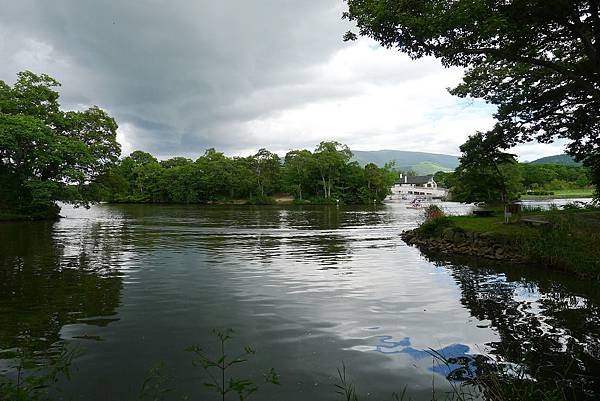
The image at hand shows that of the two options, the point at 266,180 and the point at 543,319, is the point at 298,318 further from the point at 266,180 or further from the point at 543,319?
the point at 266,180

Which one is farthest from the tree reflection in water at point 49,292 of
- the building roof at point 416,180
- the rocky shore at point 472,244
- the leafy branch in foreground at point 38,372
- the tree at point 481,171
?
the building roof at point 416,180

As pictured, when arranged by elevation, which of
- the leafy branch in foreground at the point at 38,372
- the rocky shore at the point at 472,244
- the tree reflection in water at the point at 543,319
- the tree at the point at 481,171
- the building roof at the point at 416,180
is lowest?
the tree reflection in water at the point at 543,319

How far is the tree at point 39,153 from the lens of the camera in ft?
115

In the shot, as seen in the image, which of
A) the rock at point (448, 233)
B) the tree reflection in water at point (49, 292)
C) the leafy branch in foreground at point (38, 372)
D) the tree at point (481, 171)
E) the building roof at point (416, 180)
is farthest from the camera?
the building roof at point (416, 180)

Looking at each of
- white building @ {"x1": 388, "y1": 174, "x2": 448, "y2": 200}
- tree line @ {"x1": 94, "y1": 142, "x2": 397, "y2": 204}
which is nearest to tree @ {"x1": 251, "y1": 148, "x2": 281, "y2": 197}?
tree line @ {"x1": 94, "y1": 142, "x2": 397, "y2": 204}

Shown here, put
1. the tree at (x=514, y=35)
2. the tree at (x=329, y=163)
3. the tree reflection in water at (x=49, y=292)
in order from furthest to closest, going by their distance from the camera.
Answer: the tree at (x=329, y=163), the tree at (x=514, y=35), the tree reflection in water at (x=49, y=292)

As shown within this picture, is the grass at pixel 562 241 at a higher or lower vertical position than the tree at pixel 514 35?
lower

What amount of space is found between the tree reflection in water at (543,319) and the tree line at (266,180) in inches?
3261

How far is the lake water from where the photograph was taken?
5973mm

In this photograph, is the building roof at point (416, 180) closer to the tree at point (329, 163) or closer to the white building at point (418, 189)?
the white building at point (418, 189)

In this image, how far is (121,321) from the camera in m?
8.45

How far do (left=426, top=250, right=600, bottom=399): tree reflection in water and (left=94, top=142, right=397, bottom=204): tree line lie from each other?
Answer: 8282 cm

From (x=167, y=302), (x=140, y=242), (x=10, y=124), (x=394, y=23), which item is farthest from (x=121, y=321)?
(x=10, y=124)

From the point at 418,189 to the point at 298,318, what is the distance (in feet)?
516
